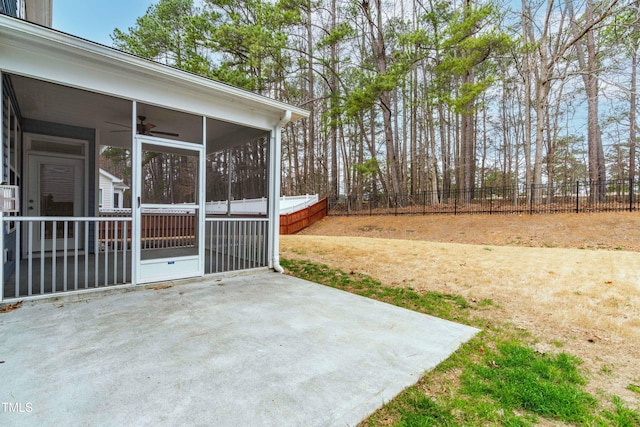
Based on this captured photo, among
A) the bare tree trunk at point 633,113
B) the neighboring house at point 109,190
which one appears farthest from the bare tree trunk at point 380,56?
the neighboring house at point 109,190

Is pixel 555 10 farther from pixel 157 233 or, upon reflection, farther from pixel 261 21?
pixel 157 233

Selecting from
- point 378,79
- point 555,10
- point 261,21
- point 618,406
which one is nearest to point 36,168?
point 618,406

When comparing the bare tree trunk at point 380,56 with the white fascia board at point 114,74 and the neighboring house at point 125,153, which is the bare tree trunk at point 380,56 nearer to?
the neighboring house at point 125,153

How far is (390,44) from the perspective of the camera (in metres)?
15.2

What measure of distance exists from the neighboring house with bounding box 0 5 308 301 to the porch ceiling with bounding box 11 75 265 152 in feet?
0.08

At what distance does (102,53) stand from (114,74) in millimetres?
282

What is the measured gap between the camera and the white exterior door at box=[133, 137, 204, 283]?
12.6 feet

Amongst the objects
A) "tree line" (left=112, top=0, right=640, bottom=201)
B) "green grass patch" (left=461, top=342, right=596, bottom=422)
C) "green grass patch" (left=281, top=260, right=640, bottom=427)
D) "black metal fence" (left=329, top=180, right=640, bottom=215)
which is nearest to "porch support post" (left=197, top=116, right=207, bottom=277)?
"green grass patch" (left=281, top=260, right=640, bottom=427)

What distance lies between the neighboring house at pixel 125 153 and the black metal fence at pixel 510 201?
10062mm

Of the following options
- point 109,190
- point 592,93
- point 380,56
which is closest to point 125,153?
point 109,190

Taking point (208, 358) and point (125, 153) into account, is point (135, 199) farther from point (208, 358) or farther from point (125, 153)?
point (125, 153)

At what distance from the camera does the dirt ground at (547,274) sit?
2621 millimetres

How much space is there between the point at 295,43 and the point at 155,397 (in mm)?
16051

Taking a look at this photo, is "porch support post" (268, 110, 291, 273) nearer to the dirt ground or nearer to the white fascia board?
the white fascia board
